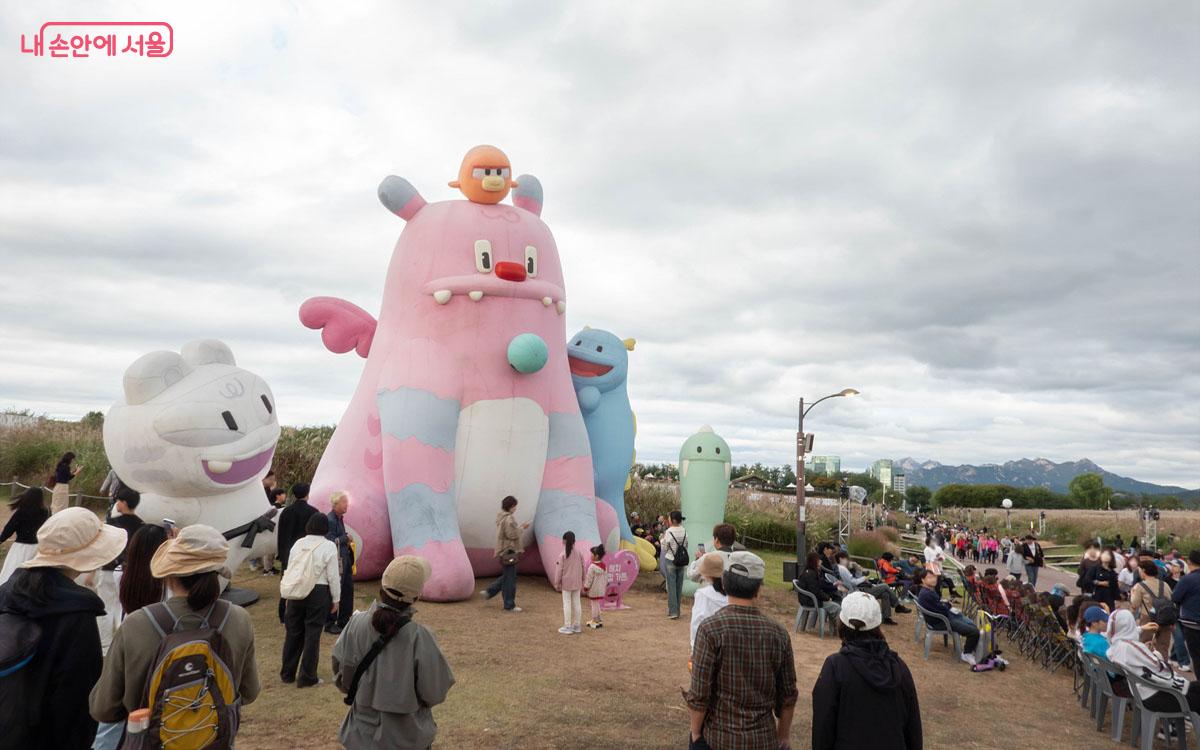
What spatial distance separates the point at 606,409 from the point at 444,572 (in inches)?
191

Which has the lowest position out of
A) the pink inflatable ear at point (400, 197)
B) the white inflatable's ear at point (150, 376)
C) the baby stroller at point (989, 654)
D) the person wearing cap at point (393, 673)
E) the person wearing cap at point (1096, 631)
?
the baby stroller at point (989, 654)

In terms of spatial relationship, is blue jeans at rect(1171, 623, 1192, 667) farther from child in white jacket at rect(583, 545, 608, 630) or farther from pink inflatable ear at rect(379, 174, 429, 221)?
pink inflatable ear at rect(379, 174, 429, 221)

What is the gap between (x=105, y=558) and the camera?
3.18m

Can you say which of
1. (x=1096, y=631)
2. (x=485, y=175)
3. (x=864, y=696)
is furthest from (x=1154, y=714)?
(x=485, y=175)

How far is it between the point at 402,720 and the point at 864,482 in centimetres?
10116

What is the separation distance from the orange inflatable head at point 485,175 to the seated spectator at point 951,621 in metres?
8.28

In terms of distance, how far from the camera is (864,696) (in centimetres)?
314

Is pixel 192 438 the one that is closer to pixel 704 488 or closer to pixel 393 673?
pixel 393 673

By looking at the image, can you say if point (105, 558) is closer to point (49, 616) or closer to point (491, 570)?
point (49, 616)

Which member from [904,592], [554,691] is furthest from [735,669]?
[904,592]

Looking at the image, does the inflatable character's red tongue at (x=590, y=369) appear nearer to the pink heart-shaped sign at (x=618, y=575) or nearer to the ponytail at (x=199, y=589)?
the pink heart-shaped sign at (x=618, y=575)

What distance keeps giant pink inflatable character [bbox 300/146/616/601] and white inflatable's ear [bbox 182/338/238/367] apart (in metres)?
2.28

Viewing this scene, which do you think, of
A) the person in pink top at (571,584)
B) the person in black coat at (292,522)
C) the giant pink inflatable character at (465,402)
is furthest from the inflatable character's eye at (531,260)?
the person in black coat at (292,522)

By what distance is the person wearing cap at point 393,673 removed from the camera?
3178mm
